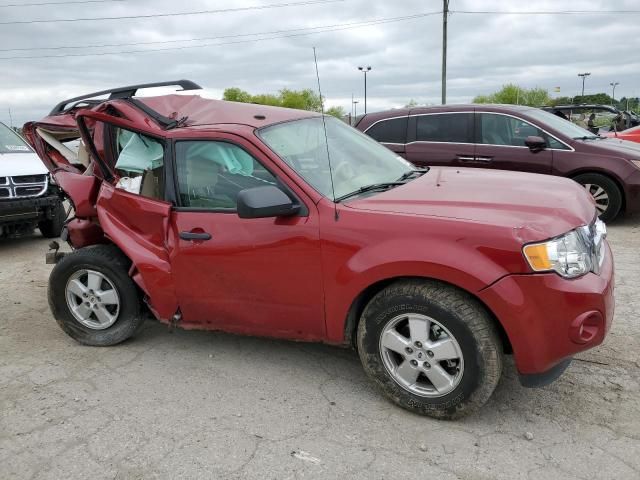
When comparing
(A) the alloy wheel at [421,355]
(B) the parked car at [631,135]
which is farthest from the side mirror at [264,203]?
(B) the parked car at [631,135]

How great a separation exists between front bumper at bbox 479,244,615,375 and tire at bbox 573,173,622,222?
5310 mm

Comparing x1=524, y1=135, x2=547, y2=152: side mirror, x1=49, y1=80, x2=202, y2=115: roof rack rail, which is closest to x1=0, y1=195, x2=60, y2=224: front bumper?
x1=49, y1=80, x2=202, y2=115: roof rack rail

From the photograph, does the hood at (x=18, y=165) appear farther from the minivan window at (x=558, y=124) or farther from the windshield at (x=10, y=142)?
the minivan window at (x=558, y=124)

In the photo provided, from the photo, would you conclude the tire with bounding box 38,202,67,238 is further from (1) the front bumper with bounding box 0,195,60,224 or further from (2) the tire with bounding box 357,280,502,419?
(2) the tire with bounding box 357,280,502,419

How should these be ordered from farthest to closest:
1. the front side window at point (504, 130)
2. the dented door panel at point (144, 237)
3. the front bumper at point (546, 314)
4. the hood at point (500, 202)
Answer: the front side window at point (504, 130) < the dented door panel at point (144, 237) < the hood at point (500, 202) < the front bumper at point (546, 314)

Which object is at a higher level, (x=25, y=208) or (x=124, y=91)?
(x=124, y=91)

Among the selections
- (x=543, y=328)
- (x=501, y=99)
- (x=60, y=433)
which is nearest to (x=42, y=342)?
(x=60, y=433)

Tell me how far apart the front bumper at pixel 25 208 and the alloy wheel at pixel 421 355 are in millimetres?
6105

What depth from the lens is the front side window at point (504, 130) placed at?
7.66 m

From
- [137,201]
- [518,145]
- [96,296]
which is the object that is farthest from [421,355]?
[518,145]

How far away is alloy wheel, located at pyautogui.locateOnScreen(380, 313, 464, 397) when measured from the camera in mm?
2863

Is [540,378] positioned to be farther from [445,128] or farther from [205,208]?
[445,128]

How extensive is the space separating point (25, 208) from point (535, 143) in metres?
6.90

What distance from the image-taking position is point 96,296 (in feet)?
13.3
